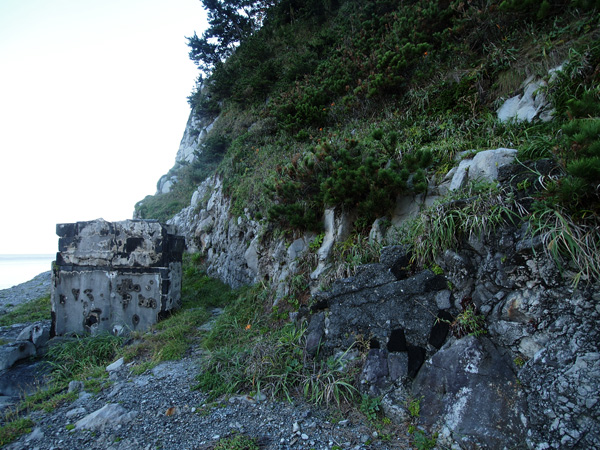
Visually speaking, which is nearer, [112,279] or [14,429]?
[14,429]

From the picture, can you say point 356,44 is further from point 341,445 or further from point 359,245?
point 341,445

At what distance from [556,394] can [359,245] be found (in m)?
2.94

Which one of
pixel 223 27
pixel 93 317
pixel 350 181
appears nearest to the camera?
pixel 350 181

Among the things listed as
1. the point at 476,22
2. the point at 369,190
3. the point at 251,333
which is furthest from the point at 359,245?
the point at 476,22

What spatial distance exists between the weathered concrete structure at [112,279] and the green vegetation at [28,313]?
261 centimetres

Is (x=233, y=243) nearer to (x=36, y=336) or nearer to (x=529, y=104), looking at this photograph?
(x=36, y=336)

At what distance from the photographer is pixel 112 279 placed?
7.24 metres

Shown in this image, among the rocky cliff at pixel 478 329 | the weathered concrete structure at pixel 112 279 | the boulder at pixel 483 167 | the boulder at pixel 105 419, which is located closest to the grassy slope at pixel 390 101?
the boulder at pixel 483 167

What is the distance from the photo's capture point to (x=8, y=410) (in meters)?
4.31

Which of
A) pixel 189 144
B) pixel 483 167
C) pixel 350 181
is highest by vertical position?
pixel 189 144

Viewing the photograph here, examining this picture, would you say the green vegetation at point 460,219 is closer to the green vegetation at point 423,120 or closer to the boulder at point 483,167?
the green vegetation at point 423,120

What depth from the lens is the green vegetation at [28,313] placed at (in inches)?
345

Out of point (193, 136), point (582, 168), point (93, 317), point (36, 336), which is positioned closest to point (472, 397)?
point (582, 168)

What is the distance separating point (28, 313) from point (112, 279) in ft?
15.0
